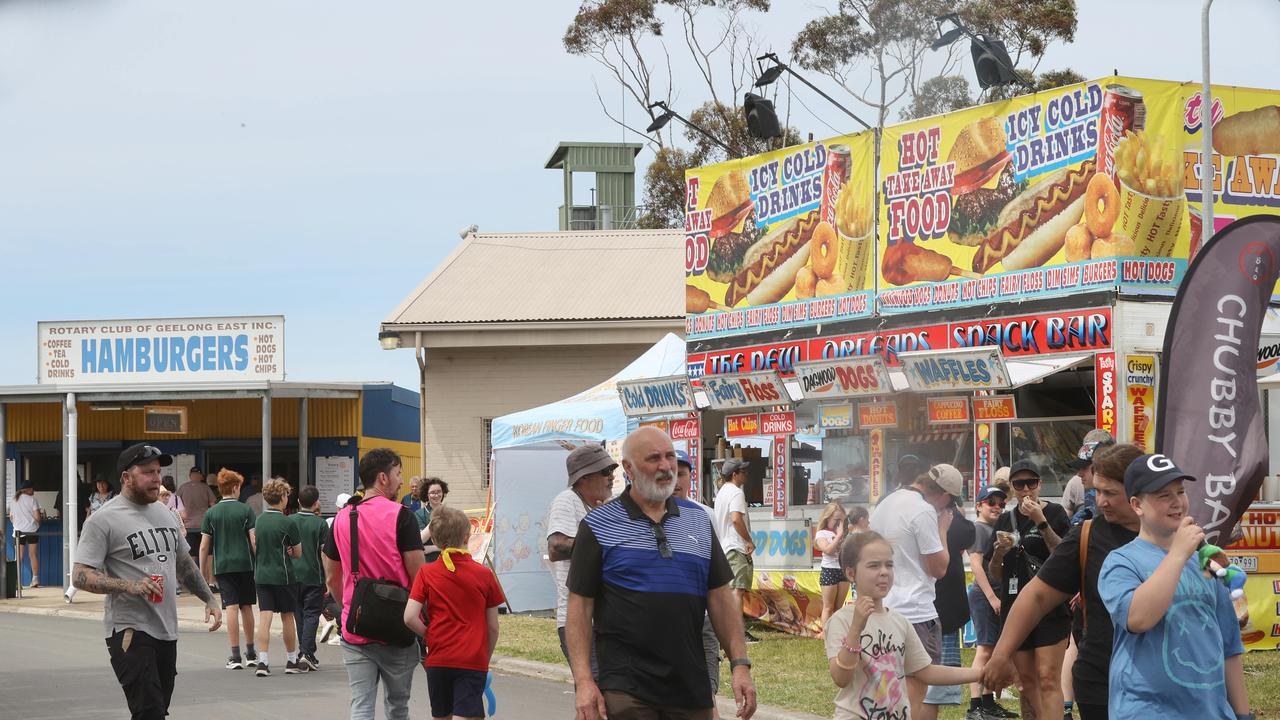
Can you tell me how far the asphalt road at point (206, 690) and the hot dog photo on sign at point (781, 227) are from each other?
622cm

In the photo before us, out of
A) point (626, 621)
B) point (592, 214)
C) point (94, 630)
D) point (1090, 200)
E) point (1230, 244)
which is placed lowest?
point (94, 630)

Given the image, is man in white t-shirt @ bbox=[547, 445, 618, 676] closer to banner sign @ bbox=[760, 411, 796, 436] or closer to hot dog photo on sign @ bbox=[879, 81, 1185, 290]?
hot dog photo on sign @ bbox=[879, 81, 1185, 290]

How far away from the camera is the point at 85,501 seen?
30.5m

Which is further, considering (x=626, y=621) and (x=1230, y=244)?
(x=1230, y=244)

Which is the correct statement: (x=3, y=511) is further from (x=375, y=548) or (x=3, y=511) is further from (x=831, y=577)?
(x=375, y=548)

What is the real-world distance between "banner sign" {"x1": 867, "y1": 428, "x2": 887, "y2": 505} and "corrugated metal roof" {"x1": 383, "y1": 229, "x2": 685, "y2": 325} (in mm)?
11887

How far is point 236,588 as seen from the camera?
49.8 ft

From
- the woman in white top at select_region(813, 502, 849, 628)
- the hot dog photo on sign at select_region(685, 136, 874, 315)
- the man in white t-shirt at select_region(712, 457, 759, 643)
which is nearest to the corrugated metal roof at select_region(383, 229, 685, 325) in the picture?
the hot dog photo on sign at select_region(685, 136, 874, 315)

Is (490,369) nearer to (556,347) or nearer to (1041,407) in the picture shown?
(556,347)

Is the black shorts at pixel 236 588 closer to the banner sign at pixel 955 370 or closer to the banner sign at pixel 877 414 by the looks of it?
the banner sign at pixel 877 414

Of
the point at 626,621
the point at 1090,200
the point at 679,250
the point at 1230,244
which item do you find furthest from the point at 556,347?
→ the point at 626,621

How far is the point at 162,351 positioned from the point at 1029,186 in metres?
16.4

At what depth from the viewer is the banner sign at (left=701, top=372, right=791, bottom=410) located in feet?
58.7

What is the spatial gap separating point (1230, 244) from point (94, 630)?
50.2ft
